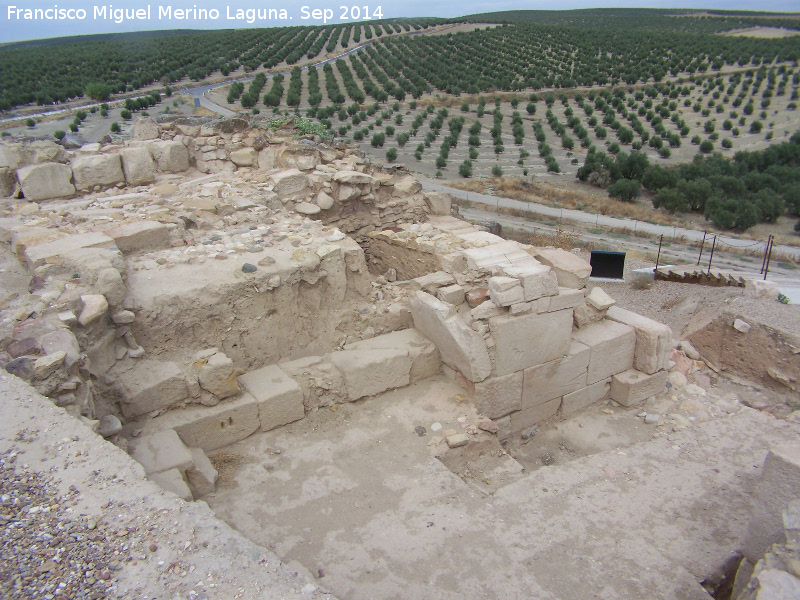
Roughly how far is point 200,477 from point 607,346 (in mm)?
4639

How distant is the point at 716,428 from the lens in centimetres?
607

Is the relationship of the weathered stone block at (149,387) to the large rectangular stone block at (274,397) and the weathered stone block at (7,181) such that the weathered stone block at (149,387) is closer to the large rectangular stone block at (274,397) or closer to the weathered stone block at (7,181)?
the large rectangular stone block at (274,397)

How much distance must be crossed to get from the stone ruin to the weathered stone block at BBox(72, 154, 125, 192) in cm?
2

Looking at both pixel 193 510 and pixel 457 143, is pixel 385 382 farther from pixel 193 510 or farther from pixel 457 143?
pixel 457 143

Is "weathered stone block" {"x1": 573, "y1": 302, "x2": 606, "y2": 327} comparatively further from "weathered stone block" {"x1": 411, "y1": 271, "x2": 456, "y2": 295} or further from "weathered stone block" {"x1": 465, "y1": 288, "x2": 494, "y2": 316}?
"weathered stone block" {"x1": 411, "y1": 271, "x2": 456, "y2": 295}

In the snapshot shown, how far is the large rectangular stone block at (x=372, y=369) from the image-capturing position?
5777mm

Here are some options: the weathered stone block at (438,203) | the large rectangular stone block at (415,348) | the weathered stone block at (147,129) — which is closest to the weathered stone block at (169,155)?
the weathered stone block at (147,129)

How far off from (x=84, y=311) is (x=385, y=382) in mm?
2854

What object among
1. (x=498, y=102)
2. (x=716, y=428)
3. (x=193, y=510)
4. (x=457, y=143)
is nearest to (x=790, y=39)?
(x=498, y=102)

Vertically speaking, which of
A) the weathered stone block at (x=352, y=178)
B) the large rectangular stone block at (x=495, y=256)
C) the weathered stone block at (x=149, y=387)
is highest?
the weathered stone block at (x=352, y=178)

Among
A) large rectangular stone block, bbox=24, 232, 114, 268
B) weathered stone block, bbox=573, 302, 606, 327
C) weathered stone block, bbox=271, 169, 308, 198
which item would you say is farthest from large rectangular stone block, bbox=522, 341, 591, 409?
large rectangular stone block, bbox=24, 232, 114, 268

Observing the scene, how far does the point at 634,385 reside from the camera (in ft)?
22.3

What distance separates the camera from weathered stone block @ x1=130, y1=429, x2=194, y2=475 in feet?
14.2

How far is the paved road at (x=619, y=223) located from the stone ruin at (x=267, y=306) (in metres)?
14.7
